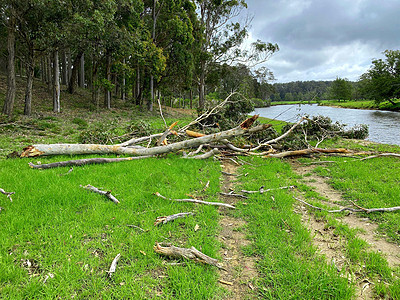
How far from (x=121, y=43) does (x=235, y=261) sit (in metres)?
19.3

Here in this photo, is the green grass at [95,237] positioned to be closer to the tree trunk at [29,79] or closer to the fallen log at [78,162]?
the fallen log at [78,162]

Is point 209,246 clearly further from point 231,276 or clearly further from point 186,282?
point 186,282

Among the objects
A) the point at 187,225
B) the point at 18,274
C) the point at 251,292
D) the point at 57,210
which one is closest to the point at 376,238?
the point at 251,292

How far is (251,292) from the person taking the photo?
2.53 meters

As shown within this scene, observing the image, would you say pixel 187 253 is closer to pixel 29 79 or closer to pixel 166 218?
pixel 166 218

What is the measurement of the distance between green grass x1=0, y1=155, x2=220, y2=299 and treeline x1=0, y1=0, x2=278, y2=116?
11.4 metres

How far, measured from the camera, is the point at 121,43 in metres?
18.0

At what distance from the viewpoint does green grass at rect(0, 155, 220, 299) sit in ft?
7.89

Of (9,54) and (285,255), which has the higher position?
(9,54)

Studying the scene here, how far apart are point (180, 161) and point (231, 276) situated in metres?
5.06

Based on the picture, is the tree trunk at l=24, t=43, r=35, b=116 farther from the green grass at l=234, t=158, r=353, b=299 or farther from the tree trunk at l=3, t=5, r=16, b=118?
the green grass at l=234, t=158, r=353, b=299

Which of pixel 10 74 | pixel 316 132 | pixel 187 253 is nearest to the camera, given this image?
pixel 187 253

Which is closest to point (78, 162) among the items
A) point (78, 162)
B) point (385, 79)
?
point (78, 162)

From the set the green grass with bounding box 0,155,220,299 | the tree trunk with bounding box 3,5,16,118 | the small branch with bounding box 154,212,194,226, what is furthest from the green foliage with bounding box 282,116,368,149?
the tree trunk with bounding box 3,5,16,118
